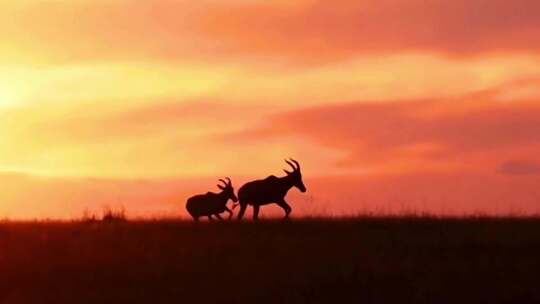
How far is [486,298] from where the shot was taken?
61.7 feet

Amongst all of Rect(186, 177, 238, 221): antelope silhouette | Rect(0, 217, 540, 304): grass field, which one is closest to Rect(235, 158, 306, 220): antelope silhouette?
Rect(186, 177, 238, 221): antelope silhouette

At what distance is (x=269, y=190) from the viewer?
33938 mm

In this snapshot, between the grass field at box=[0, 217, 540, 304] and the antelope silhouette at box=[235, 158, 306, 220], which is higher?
the antelope silhouette at box=[235, 158, 306, 220]

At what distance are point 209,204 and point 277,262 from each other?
12.3m

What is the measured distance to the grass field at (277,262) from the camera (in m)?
19.1

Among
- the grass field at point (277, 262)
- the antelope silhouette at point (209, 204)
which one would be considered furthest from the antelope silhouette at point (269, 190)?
the grass field at point (277, 262)

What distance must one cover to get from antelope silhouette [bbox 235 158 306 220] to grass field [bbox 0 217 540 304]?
526cm

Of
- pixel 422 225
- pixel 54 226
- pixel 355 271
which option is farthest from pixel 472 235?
pixel 54 226

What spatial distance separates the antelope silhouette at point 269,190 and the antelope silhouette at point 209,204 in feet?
2.07

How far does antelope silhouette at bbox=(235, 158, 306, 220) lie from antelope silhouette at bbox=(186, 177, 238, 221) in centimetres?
63

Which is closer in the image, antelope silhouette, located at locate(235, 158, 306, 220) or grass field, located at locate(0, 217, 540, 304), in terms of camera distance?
grass field, located at locate(0, 217, 540, 304)

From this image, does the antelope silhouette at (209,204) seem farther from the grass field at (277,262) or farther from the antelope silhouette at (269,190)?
the grass field at (277,262)

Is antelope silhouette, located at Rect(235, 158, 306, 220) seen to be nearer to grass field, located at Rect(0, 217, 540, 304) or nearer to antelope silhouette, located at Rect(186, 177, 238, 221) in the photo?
A: antelope silhouette, located at Rect(186, 177, 238, 221)

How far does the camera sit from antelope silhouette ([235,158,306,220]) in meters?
33.5
